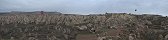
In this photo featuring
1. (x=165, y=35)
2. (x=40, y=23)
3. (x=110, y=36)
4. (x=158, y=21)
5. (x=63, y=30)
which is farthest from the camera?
(x=40, y=23)

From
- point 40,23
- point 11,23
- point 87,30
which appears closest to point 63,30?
point 87,30

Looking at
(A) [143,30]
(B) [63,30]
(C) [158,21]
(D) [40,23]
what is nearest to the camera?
(A) [143,30]

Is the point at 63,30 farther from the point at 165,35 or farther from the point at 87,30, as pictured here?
the point at 165,35

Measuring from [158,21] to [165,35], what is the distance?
165ft

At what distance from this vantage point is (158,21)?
157 metres

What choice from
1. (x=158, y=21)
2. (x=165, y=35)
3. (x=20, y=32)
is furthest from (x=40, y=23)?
(x=165, y=35)

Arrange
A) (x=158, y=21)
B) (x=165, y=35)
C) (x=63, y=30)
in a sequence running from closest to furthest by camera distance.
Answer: (x=165, y=35)
(x=63, y=30)
(x=158, y=21)

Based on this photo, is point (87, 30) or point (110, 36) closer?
point (110, 36)

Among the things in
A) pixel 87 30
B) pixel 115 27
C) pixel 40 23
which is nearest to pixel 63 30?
pixel 87 30

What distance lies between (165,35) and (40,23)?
82.0m

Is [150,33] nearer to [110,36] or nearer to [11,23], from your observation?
[110,36]

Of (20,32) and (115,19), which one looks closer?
(20,32)

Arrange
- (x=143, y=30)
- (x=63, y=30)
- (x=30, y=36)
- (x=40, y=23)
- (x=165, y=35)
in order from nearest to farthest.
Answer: (x=165, y=35) < (x=143, y=30) < (x=30, y=36) < (x=63, y=30) < (x=40, y=23)

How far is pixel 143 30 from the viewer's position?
122 m
